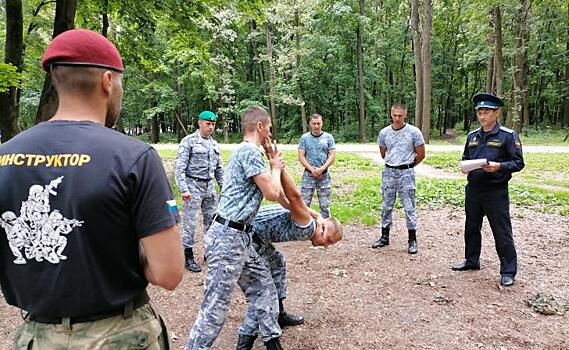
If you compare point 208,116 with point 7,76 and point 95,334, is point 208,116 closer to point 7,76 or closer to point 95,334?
point 7,76

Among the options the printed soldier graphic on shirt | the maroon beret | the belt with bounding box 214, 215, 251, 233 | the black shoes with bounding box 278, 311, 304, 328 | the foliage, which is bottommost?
the black shoes with bounding box 278, 311, 304, 328

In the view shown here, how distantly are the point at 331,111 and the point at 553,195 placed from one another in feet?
81.8

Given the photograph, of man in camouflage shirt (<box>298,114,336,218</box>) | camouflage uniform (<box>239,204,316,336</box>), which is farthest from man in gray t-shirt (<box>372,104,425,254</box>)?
camouflage uniform (<box>239,204,316,336</box>)

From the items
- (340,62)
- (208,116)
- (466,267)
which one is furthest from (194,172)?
(340,62)

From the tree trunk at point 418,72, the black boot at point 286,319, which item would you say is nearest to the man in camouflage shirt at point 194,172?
the black boot at point 286,319

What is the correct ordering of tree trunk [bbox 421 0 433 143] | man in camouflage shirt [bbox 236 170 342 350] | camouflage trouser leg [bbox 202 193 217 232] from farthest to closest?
1. tree trunk [bbox 421 0 433 143]
2. camouflage trouser leg [bbox 202 193 217 232]
3. man in camouflage shirt [bbox 236 170 342 350]

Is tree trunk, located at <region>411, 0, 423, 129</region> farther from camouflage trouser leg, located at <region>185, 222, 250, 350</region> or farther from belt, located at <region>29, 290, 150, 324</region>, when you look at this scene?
belt, located at <region>29, 290, 150, 324</region>

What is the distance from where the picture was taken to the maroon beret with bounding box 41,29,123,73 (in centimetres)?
141

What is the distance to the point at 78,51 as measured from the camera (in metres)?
1.42

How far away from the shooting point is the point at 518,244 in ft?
20.8

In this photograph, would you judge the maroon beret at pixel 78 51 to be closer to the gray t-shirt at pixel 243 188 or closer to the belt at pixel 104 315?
the belt at pixel 104 315

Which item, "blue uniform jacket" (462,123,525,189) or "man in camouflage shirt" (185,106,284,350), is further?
"blue uniform jacket" (462,123,525,189)

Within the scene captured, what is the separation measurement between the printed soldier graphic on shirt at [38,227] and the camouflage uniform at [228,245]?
1599mm

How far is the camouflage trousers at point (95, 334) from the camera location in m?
1.43
